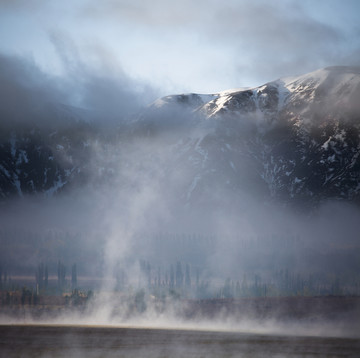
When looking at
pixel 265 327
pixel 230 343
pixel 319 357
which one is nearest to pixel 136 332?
pixel 230 343

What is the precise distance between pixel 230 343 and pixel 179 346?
14.4 metres

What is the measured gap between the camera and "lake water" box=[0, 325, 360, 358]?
12519cm

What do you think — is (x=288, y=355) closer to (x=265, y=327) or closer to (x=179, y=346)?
(x=179, y=346)

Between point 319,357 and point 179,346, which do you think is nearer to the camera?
point 319,357

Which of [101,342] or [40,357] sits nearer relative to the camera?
[40,357]

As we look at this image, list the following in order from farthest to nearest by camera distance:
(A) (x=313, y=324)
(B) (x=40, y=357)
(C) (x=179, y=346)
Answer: (A) (x=313, y=324) < (C) (x=179, y=346) < (B) (x=40, y=357)

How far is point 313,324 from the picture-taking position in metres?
176

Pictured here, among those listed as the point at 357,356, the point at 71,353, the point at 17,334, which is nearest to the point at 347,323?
the point at 357,356

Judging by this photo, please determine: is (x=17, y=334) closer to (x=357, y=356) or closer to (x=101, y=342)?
(x=101, y=342)

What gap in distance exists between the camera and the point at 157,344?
452ft

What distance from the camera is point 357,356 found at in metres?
125

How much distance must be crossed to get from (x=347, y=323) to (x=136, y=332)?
228 ft

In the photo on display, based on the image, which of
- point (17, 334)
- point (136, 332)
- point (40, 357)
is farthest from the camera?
point (136, 332)

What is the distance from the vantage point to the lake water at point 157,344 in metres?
125
